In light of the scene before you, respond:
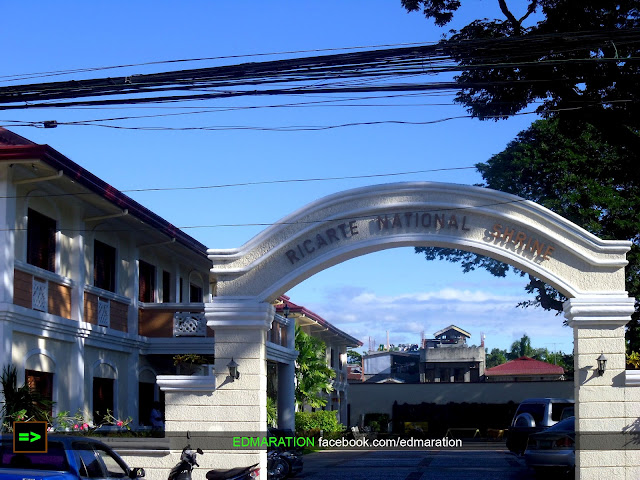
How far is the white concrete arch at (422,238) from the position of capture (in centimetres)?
1511

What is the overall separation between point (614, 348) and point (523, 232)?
2.38 m

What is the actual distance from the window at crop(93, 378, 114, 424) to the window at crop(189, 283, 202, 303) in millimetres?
9158

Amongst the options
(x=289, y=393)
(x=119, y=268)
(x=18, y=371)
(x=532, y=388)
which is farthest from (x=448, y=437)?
(x=18, y=371)

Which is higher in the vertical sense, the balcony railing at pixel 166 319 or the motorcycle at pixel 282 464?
the balcony railing at pixel 166 319

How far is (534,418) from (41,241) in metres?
14.2

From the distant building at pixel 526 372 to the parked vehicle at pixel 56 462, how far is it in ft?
180

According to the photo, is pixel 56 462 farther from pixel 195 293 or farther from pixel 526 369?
pixel 526 369

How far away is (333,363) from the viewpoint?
169 ft

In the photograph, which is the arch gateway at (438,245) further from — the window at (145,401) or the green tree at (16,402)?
the window at (145,401)

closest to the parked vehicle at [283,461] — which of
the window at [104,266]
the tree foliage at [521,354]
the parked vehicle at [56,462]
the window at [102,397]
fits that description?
the window at [102,397]

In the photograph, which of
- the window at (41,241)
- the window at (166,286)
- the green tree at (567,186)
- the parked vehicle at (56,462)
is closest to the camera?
the parked vehicle at (56,462)

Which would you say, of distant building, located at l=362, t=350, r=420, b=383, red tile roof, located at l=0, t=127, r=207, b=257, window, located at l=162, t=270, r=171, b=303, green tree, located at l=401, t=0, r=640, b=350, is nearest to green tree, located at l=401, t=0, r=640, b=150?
green tree, located at l=401, t=0, r=640, b=350

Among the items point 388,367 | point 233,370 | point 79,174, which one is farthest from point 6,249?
point 388,367

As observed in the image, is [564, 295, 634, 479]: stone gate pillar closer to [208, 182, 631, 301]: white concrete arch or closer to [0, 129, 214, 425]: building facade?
[208, 182, 631, 301]: white concrete arch
